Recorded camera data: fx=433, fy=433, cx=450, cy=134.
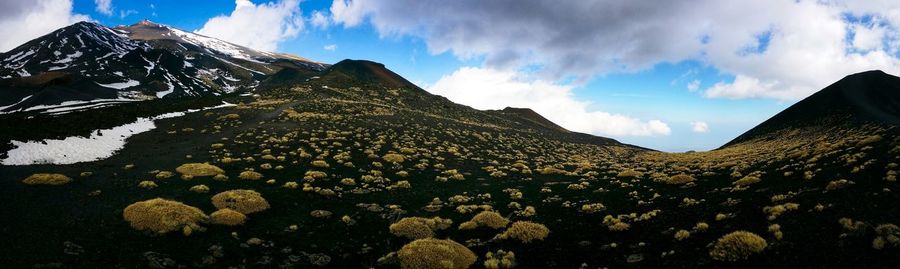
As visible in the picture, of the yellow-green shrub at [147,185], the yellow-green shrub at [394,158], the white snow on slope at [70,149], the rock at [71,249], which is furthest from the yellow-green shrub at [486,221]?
the white snow on slope at [70,149]

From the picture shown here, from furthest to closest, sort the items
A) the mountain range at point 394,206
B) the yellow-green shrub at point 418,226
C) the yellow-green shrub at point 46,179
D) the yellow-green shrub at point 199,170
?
1. the yellow-green shrub at point 199,170
2. the yellow-green shrub at point 46,179
3. the yellow-green shrub at point 418,226
4. the mountain range at point 394,206

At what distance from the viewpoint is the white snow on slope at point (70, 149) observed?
3731 cm

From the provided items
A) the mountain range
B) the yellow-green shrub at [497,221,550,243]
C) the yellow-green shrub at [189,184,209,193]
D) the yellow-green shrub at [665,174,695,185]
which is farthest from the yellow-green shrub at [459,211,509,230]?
the yellow-green shrub at [189,184,209,193]

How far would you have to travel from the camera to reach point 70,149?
42219mm

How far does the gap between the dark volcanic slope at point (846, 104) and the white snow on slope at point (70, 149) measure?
9575 cm

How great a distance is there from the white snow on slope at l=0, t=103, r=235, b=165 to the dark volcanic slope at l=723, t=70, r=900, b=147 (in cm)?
9575

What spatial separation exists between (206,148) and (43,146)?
13.7 m

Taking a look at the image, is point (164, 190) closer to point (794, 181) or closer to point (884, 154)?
point (794, 181)

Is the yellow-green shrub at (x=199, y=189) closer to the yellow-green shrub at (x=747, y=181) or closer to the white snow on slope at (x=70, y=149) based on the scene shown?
the white snow on slope at (x=70, y=149)

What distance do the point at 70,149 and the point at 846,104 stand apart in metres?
118

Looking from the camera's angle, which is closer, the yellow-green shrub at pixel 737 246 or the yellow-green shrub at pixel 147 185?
the yellow-green shrub at pixel 737 246

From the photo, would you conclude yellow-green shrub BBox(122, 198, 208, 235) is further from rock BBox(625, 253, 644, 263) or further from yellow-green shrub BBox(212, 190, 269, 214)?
rock BBox(625, 253, 644, 263)

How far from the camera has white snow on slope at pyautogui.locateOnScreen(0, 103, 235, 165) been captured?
37.3 meters

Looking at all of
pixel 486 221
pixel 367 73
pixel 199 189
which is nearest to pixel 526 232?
pixel 486 221
